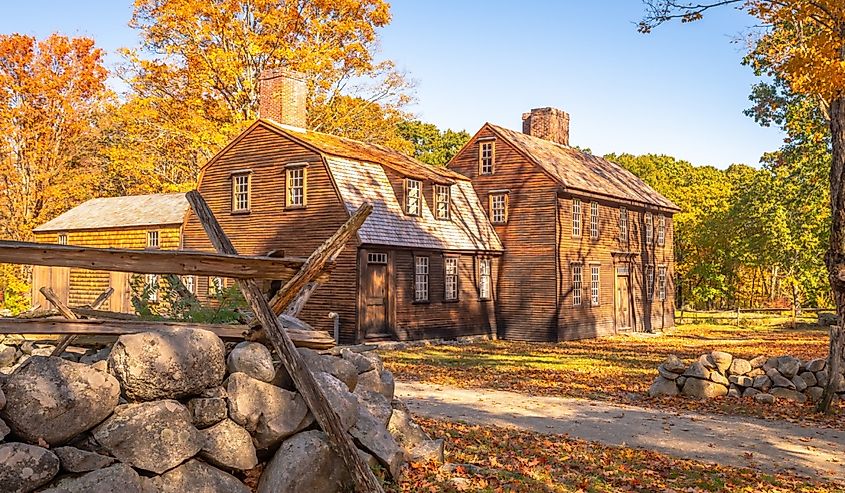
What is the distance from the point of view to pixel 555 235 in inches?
1235

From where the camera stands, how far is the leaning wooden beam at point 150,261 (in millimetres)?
6289

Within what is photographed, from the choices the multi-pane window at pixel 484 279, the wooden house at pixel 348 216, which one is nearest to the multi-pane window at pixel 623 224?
the multi-pane window at pixel 484 279

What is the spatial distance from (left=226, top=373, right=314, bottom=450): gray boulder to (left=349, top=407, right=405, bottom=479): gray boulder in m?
1.02

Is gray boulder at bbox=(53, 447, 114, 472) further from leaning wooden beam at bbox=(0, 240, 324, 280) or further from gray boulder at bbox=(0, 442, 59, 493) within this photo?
leaning wooden beam at bbox=(0, 240, 324, 280)

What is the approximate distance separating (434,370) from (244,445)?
13606mm

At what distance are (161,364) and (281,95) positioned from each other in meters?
23.2

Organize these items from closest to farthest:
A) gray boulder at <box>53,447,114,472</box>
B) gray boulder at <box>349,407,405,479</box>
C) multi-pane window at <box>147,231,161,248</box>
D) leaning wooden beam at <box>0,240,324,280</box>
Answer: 1. gray boulder at <box>53,447,114,472</box>
2. leaning wooden beam at <box>0,240,324,280</box>
3. gray boulder at <box>349,407,405,479</box>
4. multi-pane window at <box>147,231,161,248</box>

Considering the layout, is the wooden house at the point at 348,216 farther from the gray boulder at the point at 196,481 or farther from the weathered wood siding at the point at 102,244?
the gray boulder at the point at 196,481

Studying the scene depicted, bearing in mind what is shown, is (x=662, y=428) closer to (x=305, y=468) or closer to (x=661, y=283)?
(x=305, y=468)

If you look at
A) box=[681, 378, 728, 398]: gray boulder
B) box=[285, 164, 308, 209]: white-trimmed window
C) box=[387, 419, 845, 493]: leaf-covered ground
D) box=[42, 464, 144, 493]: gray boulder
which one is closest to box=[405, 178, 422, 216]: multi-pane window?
box=[285, 164, 308, 209]: white-trimmed window

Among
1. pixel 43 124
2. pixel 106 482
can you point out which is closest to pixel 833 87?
pixel 106 482

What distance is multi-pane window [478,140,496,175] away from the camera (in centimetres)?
3356

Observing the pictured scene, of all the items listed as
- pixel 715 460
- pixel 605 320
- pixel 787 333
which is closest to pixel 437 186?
pixel 605 320

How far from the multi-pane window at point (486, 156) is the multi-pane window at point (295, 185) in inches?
386
